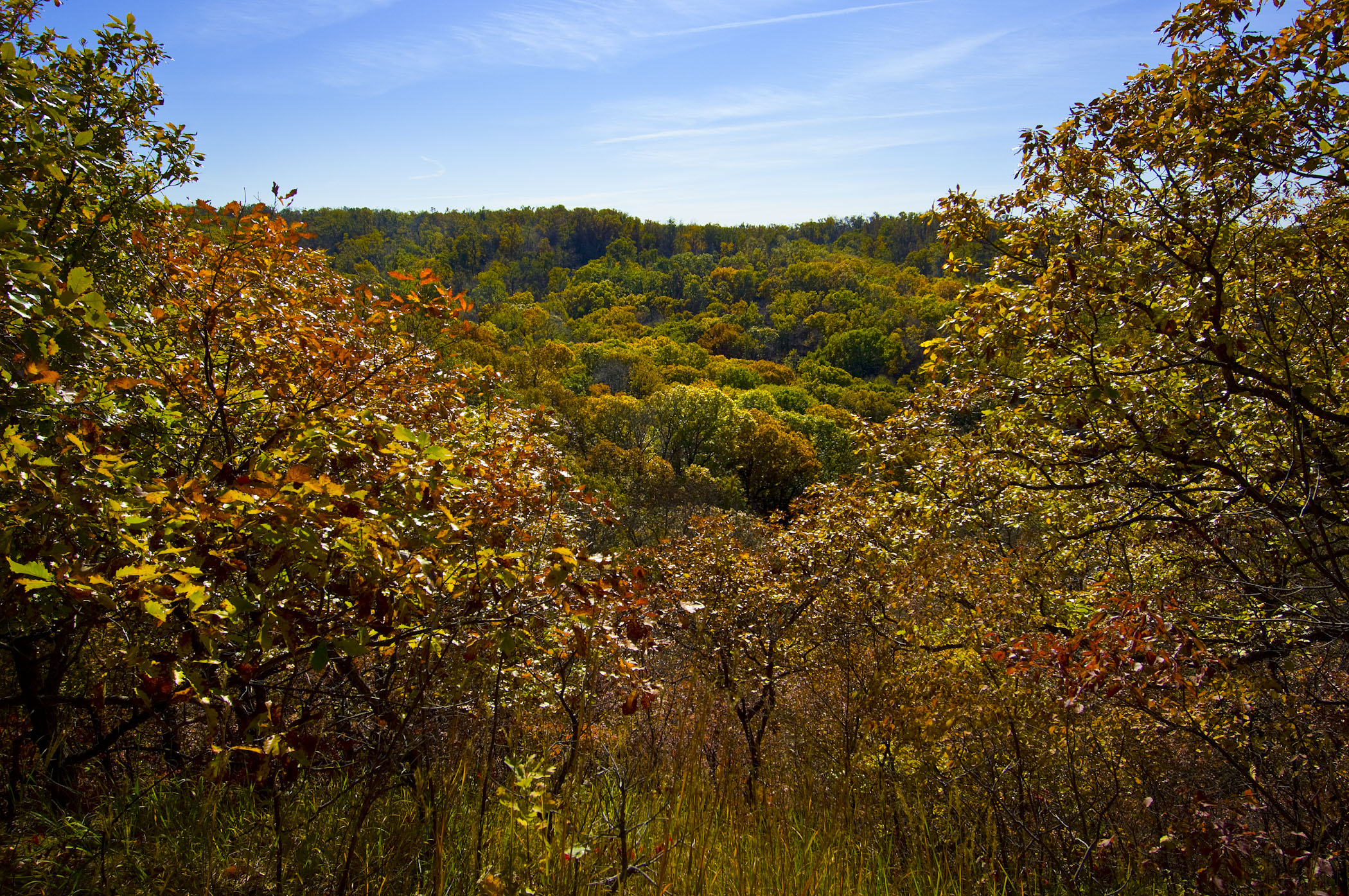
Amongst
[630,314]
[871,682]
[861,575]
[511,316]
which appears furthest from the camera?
[630,314]

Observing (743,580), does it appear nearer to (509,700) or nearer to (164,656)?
(509,700)

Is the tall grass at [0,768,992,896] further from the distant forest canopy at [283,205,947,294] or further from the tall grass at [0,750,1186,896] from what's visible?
the distant forest canopy at [283,205,947,294]

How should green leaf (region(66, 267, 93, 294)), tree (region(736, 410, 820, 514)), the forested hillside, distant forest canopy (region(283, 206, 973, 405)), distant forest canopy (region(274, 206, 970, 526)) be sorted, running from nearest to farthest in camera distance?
green leaf (region(66, 267, 93, 294)) < the forested hillside < distant forest canopy (region(274, 206, 970, 526)) < tree (region(736, 410, 820, 514)) < distant forest canopy (region(283, 206, 973, 405))

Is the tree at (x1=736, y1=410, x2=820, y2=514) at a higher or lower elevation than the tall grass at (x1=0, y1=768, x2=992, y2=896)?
lower

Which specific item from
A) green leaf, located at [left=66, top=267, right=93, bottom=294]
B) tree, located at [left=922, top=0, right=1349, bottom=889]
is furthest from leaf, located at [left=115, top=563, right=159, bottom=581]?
tree, located at [left=922, top=0, right=1349, bottom=889]

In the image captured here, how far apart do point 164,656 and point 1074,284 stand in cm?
405

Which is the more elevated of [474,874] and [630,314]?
[630,314]

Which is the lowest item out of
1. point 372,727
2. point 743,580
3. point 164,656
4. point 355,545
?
point 743,580

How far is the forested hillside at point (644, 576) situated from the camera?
6.48 ft

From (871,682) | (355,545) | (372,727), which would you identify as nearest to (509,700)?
(372,727)

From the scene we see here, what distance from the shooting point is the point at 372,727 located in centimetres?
331

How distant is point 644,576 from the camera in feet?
8.04

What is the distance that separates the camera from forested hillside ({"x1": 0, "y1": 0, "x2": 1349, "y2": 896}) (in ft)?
6.48

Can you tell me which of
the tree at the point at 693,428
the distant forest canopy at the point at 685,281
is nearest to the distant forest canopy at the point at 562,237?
the distant forest canopy at the point at 685,281
